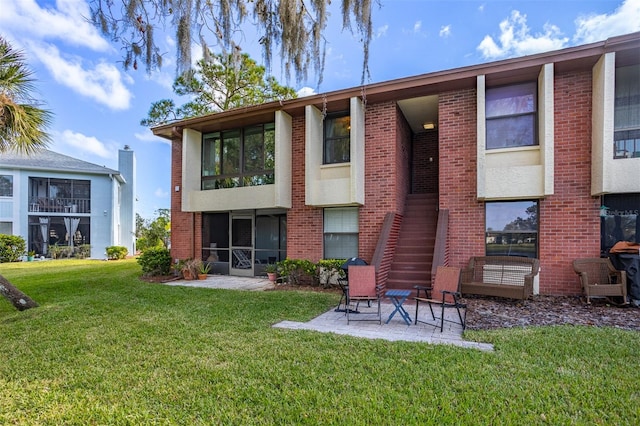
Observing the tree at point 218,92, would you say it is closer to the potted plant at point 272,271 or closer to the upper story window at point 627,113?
the potted plant at point 272,271

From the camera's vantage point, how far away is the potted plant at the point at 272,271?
10695 millimetres

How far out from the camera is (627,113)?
25.0 feet

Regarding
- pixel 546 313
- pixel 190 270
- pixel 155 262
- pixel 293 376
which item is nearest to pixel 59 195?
pixel 155 262

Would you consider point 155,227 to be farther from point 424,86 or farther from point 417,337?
point 417,337

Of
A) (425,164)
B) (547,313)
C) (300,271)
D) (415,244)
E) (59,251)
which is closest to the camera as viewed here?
(547,313)

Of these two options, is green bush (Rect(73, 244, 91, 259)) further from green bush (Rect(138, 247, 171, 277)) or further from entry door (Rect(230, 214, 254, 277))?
entry door (Rect(230, 214, 254, 277))

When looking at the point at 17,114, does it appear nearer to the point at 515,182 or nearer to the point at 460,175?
the point at 460,175

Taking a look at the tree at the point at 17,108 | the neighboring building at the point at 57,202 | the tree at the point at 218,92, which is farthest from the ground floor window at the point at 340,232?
the neighboring building at the point at 57,202

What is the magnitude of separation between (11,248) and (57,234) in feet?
8.91

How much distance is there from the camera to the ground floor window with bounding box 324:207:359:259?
9.99 m

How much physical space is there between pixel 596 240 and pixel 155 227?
19.2 m

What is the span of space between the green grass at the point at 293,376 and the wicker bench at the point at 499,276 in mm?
1839

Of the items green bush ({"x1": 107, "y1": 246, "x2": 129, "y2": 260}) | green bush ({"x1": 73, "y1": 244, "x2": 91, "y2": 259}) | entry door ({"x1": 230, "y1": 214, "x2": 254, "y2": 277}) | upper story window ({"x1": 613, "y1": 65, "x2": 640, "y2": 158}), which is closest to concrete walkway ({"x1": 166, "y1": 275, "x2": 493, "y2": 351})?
upper story window ({"x1": 613, "y1": 65, "x2": 640, "y2": 158})

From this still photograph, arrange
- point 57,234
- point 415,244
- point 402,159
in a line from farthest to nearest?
point 57,234
point 402,159
point 415,244
